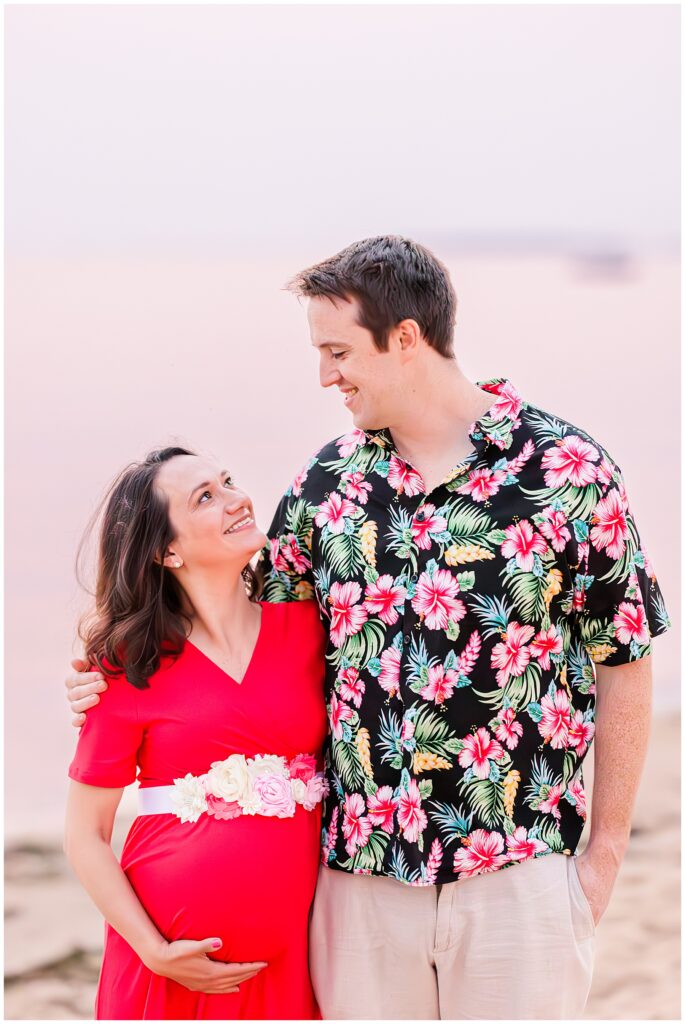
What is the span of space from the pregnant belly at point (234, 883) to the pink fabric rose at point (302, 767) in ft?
0.24

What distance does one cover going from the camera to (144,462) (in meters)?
2.59

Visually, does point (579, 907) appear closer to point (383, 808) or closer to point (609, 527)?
point (383, 808)

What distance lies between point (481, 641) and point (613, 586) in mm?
285

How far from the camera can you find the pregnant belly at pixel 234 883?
2367 mm

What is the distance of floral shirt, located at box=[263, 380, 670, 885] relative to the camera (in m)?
2.29

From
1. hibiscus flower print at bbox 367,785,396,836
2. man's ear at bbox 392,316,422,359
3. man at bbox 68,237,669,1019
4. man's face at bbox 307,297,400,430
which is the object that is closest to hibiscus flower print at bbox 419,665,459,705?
man at bbox 68,237,669,1019

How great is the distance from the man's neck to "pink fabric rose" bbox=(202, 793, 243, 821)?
781mm

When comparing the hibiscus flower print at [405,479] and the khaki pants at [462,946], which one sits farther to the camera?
the hibiscus flower print at [405,479]

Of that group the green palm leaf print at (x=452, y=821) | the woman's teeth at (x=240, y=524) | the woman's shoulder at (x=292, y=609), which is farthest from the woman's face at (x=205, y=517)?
the green palm leaf print at (x=452, y=821)

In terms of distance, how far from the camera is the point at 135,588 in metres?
2.49

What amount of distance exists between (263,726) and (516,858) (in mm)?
569

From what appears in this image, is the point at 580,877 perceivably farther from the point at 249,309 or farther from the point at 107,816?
the point at 249,309

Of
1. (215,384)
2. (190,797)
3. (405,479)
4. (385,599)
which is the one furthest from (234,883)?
(215,384)

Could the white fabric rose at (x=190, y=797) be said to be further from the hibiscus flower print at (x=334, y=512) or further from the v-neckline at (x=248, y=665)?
the hibiscus flower print at (x=334, y=512)
